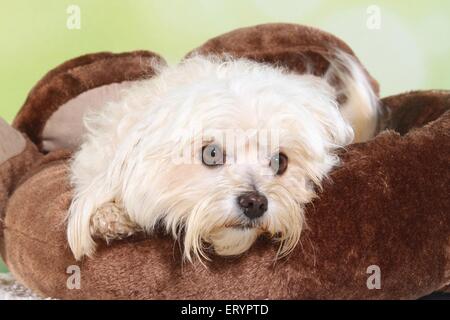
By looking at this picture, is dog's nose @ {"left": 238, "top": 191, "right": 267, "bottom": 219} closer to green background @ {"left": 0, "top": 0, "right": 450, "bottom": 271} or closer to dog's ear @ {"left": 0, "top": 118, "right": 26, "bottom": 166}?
dog's ear @ {"left": 0, "top": 118, "right": 26, "bottom": 166}

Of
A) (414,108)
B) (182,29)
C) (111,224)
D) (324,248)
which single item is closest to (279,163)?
(324,248)

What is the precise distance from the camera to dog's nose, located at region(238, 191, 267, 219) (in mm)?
1767

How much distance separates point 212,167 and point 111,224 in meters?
0.32

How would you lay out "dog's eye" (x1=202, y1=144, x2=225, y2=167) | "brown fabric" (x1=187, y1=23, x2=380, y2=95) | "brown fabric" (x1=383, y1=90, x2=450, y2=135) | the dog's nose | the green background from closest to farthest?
the dog's nose
"dog's eye" (x1=202, y1=144, x2=225, y2=167)
"brown fabric" (x1=383, y1=90, x2=450, y2=135)
"brown fabric" (x1=187, y1=23, x2=380, y2=95)
the green background

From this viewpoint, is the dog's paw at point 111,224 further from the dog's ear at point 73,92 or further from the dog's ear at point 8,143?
the dog's ear at point 73,92

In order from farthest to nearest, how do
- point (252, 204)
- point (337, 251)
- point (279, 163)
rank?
1. point (279, 163)
2. point (337, 251)
3. point (252, 204)

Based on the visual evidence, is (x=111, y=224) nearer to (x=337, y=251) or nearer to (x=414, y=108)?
(x=337, y=251)

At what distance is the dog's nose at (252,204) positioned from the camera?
5.80 feet

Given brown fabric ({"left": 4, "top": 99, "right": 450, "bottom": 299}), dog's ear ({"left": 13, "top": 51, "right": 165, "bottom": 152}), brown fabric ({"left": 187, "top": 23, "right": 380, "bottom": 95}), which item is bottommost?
brown fabric ({"left": 4, "top": 99, "right": 450, "bottom": 299})

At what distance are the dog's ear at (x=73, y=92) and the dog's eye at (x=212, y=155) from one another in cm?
101

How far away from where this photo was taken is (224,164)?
191 cm

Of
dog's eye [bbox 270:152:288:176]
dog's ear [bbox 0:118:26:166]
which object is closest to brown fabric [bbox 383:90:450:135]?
dog's eye [bbox 270:152:288:176]

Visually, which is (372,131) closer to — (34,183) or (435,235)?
(435,235)

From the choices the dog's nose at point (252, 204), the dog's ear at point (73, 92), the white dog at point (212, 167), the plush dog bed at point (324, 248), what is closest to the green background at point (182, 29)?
the dog's ear at point (73, 92)
